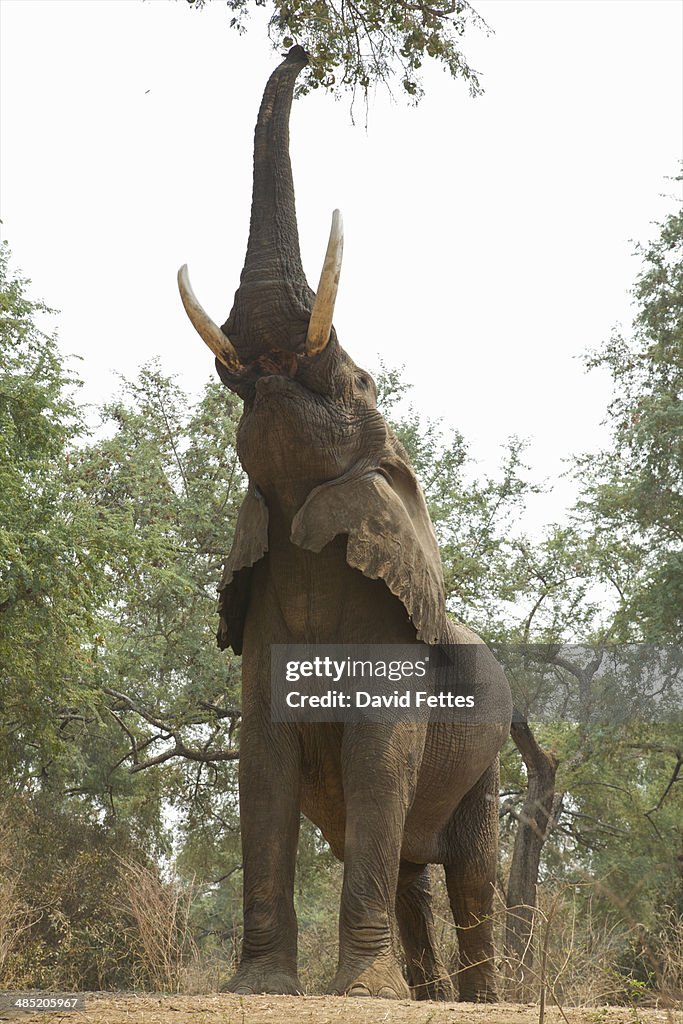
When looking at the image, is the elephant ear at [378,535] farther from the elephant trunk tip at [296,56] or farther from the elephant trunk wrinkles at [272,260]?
the elephant trunk tip at [296,56]

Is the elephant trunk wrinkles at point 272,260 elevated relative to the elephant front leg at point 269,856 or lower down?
elevated

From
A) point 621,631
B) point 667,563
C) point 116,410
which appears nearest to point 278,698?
point 667,563

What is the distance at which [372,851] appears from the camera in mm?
6027

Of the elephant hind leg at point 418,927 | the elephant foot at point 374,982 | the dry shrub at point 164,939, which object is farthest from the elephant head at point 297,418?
the dry shrub at point 164,939

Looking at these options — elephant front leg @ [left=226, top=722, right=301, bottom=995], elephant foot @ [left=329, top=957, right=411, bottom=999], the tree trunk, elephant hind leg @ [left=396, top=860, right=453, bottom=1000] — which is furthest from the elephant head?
the tree trunk

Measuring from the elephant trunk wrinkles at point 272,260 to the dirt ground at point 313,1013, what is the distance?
3.06 metres

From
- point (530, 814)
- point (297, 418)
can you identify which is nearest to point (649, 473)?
point (530, 814)

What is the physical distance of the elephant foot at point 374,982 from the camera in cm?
567

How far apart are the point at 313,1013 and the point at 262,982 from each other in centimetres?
119

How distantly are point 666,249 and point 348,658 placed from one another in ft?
42.9

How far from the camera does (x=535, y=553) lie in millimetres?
19781

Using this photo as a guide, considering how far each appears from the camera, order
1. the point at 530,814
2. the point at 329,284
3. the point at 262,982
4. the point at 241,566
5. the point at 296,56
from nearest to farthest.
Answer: the point at 262,982, the point at 329,284, the point at 241,566, the point at 296,56, the point at 530,814

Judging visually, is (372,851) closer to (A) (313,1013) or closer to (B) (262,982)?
(B) (262,982)

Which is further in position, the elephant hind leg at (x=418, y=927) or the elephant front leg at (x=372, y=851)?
the elephant hind leg at (x=418, y=927)
